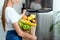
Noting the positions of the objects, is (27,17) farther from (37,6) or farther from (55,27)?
(55,27)

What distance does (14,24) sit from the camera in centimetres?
114

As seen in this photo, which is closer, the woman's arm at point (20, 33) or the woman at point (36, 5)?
the woman's arm at point (20, 33)

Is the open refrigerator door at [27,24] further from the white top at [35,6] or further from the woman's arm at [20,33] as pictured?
the white top at [35,6]

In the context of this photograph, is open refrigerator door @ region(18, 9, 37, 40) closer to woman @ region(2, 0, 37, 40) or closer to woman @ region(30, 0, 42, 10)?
woman @ region(2, 0, 37, 40)

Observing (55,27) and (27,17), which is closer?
(27,17)

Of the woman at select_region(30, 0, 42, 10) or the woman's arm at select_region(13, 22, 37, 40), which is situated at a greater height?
the woman at select_region(30, 0, 42, 10)

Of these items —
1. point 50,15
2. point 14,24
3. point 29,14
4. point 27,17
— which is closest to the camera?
point 14,24

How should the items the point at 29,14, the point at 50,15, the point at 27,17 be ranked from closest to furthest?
the point at 27,17 < the point at 29,14 < the point at 50,15

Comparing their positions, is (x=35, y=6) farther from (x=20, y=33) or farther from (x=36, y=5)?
(x=20, y=33)

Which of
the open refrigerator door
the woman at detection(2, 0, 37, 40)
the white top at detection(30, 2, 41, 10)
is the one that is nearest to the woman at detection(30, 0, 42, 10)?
the white top at detection(30, 2, 41, 10)

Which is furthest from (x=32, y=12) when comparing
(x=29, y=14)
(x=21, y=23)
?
(x=21, y=23)

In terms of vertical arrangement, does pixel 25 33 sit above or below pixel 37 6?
below

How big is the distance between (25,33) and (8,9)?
0.26 meters

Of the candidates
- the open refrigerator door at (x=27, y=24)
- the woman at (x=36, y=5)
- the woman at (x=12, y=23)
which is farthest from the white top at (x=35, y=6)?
the woman at (x=12, y=23)
